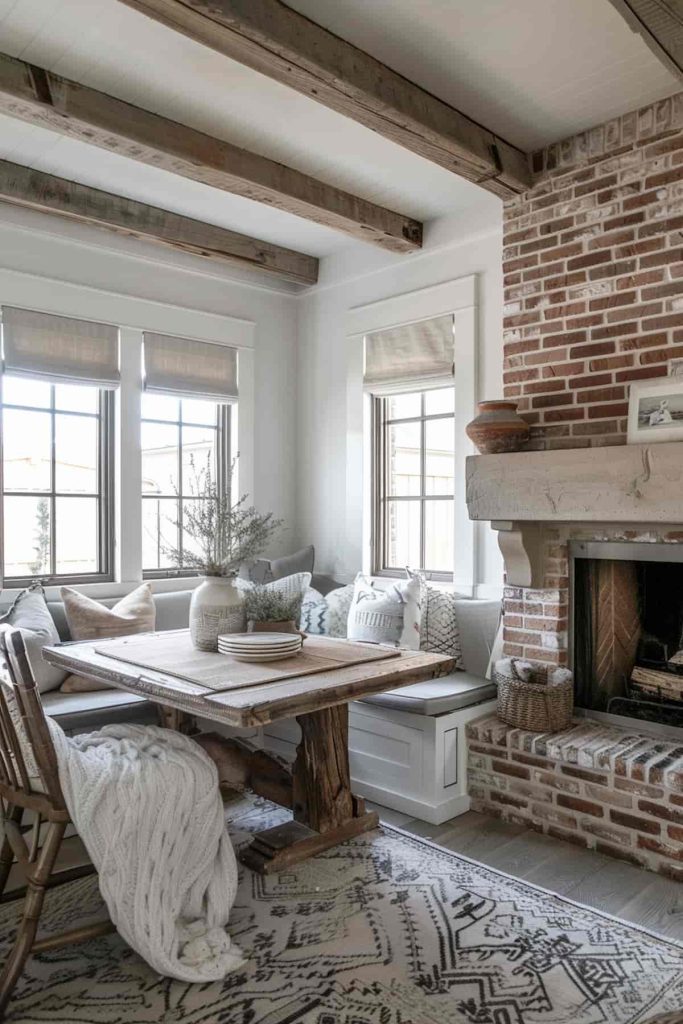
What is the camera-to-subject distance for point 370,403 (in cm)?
445

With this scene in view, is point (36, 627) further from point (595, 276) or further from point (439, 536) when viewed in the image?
point (595, 276)

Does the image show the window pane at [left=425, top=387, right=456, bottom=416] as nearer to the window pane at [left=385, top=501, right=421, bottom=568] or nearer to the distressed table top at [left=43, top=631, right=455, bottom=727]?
the window pane at [left=385, top=501, right=421, bottom=568]

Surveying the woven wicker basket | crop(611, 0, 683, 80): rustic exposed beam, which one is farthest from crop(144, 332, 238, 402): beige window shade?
crop(611, 0, 683, 80): rustic exposed beam

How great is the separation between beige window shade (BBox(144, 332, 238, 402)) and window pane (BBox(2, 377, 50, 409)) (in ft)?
1.79

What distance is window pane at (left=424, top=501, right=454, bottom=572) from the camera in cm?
408

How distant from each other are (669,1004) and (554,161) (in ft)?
9.90

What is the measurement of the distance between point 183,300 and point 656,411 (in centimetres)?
280

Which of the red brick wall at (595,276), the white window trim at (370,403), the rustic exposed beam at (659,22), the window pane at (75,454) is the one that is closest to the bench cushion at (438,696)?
the white window trim at (370,403)

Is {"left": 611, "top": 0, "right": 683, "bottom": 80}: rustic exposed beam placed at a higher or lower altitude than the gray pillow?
higher

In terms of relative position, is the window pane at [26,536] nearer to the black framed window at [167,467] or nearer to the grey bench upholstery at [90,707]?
the grey bench upholstery at [90,707]

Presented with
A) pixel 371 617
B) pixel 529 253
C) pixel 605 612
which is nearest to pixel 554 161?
pixel 529 253

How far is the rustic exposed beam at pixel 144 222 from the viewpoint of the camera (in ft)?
11.3

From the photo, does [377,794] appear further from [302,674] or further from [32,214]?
[32,214]

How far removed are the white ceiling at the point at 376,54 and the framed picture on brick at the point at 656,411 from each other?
1.11m
